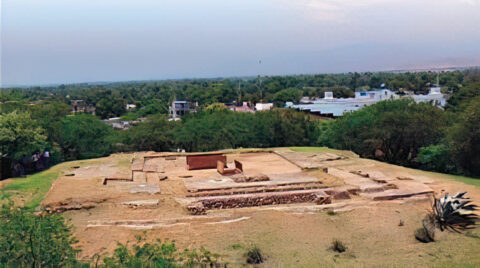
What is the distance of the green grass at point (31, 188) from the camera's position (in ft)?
32.5

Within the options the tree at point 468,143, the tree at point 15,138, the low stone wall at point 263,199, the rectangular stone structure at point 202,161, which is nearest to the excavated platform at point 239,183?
the low stone wall at point 263,199

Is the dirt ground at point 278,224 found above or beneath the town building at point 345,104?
beneath

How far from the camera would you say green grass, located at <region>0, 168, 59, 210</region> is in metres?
9.91

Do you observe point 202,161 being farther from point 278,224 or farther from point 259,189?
point 278,224

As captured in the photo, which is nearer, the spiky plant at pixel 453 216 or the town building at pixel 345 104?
the spiky plant at pixel 453 216

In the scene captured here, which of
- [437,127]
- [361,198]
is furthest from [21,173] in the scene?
[437,127]

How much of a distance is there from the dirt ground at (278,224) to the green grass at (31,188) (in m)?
0.39

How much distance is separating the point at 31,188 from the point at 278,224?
696 cm

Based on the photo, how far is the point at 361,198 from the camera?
10195 millimetres

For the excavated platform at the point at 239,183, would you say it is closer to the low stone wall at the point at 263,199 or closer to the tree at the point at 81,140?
the low stone wall at the point at 263,199

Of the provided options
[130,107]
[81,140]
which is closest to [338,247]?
[81,140]

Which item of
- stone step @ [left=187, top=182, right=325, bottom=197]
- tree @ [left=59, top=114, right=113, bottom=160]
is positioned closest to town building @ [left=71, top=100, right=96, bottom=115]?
tree @ [left=59, top=114, right=113, bottom=160]

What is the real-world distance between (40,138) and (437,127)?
15.2m

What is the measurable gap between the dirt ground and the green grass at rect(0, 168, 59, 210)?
1.28 feet
